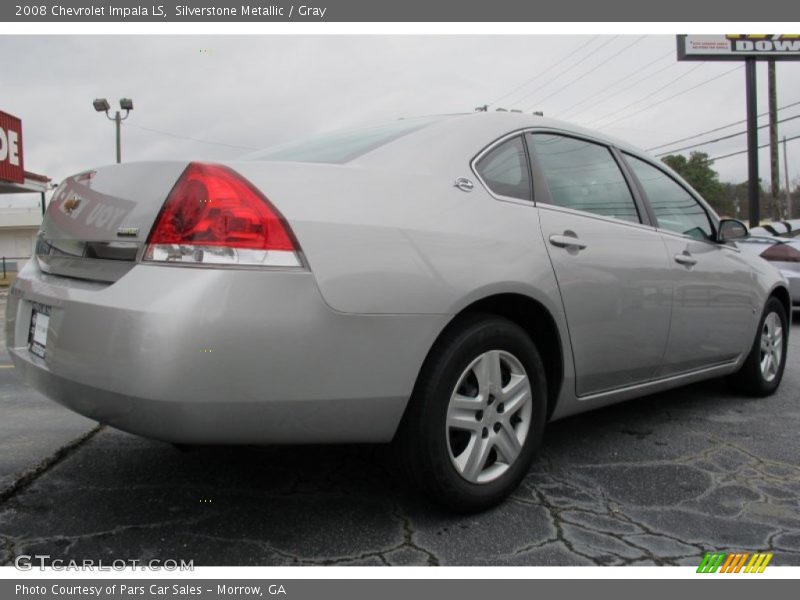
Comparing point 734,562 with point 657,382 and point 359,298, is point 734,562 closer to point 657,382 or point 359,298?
point 657,382

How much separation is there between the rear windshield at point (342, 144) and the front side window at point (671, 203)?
1392 millimetres

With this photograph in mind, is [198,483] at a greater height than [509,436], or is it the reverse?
[509,436]

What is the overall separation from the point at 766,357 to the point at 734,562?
267cm

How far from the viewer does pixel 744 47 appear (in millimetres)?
22422

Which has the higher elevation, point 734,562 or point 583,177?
point 583,177

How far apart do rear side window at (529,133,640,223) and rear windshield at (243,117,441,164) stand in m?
0.55

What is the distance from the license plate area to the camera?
7.09 feet

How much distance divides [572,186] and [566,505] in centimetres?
139

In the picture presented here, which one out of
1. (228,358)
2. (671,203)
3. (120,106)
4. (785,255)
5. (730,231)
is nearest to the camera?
(228,358)

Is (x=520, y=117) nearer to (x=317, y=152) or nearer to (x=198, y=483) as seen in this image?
(x=317, y=152)

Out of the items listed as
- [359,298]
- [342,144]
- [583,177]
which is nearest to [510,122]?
[583,177]

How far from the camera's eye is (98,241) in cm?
212

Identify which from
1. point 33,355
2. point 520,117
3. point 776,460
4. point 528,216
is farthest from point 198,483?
point 776,460

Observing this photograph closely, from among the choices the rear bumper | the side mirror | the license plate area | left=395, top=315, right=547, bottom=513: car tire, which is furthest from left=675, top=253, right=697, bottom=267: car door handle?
the license plate area
